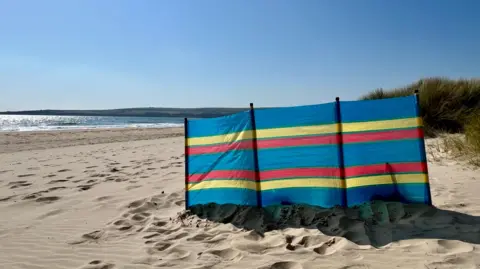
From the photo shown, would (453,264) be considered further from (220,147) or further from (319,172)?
(220,147)

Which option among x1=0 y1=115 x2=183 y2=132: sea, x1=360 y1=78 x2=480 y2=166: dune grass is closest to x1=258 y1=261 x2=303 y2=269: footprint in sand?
x1=360 y1=78 x2=480 y2=166: dune grass

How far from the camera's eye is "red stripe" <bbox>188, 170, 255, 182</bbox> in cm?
479

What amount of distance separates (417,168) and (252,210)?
2079mm

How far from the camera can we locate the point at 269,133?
4750 millimetres

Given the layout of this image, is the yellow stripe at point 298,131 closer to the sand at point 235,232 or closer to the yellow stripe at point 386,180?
the yellow stripe at point 386,180

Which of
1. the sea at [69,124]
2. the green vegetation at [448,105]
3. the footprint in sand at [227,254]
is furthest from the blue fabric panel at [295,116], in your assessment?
the sea at [69,124]

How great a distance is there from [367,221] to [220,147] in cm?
212

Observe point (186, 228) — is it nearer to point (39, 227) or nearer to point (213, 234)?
point (213, 234)

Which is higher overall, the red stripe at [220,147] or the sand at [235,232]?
the red stripe at [220,147]

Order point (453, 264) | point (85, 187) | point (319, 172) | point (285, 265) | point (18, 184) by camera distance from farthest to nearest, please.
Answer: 1. point (18, 184)
2. point (85, 187)
3. point (319, 172)
4. point (285, 265)
5. point (453, 264)

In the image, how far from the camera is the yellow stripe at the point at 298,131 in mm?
4500

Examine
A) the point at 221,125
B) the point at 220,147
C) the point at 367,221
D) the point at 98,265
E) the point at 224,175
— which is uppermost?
the point at 221,125

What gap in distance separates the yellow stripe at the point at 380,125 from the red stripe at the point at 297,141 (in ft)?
0.65

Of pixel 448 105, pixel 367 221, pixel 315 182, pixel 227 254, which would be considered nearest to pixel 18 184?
pixel 227 254
